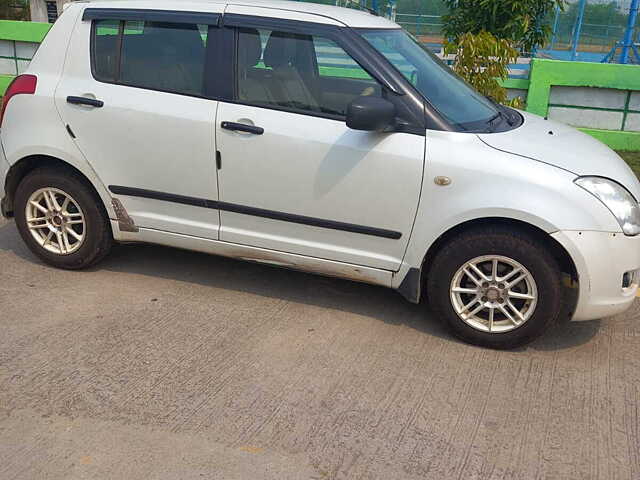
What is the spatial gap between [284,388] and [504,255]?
53.7 inches

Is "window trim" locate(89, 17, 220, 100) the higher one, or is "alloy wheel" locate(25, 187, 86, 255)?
"window trim" locate(89, 17, 220, 100)

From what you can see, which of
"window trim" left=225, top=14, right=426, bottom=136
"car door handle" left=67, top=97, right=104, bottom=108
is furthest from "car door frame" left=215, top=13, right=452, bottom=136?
"car door handle" left=67, top=97, right=104, bottom=108

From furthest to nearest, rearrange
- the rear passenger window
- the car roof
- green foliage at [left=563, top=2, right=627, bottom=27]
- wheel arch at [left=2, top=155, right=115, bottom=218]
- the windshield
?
1. green foliage at [left=563, top=2, right=627, bottom=27]
2. wheel arch at [left=2, top=155, right=115, bottom=218]
3. the rear passenger window
4. the car roof
5. the windshield

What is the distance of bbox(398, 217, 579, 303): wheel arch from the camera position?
11.8ft

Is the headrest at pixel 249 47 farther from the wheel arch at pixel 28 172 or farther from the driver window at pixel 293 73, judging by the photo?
the wheel arch at pixel 28 172

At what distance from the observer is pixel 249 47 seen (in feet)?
13.2

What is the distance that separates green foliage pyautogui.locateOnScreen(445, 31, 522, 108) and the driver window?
344 cm

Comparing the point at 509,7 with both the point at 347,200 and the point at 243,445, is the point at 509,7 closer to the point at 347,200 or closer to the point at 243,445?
the point at 347,200

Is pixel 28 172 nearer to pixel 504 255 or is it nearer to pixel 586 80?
pixel 504 255

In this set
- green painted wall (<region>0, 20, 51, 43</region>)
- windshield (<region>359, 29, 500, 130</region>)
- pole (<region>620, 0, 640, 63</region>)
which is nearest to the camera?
windshield (<region>359, 29, 500, 130</region>)

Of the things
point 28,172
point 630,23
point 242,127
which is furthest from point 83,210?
point 630,23

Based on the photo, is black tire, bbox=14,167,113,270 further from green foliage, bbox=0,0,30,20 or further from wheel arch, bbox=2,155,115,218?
green foliage, bbox=0,0,30,20

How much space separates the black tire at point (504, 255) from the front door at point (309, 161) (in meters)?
0.26

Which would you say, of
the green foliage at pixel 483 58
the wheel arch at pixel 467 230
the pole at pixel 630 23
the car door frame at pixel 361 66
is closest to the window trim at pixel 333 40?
the car door frame at pixel 361 66
